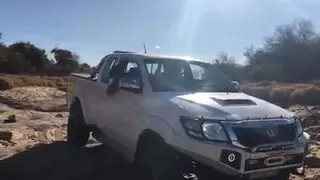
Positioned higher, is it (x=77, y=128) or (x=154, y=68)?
(x=154, y=68)

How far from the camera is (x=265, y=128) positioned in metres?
4.98

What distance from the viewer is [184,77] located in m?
6.68

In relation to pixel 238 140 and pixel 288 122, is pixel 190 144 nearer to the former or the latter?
pixel 238 140

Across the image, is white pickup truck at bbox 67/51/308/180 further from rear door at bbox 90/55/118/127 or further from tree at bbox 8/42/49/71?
tree at bbox 8/42/49/71

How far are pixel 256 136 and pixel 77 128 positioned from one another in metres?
4.93

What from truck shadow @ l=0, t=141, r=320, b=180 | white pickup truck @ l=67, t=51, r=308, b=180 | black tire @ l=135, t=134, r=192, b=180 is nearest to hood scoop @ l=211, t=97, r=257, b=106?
white pickup truck @ l=67, t=51, r=308, b=180

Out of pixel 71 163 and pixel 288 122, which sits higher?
pixel 288 122

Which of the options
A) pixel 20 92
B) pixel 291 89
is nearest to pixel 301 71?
pixel 291 89

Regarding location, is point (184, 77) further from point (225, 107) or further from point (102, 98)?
point (102, 98)

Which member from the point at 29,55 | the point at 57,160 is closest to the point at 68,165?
the point at 57,160

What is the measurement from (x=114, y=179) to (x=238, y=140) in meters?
2.65

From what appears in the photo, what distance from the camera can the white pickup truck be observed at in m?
4.83

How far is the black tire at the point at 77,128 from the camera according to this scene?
896 centimetres

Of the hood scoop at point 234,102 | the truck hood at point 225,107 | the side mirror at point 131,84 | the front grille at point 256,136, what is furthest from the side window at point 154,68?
the front grille at point 256,136
